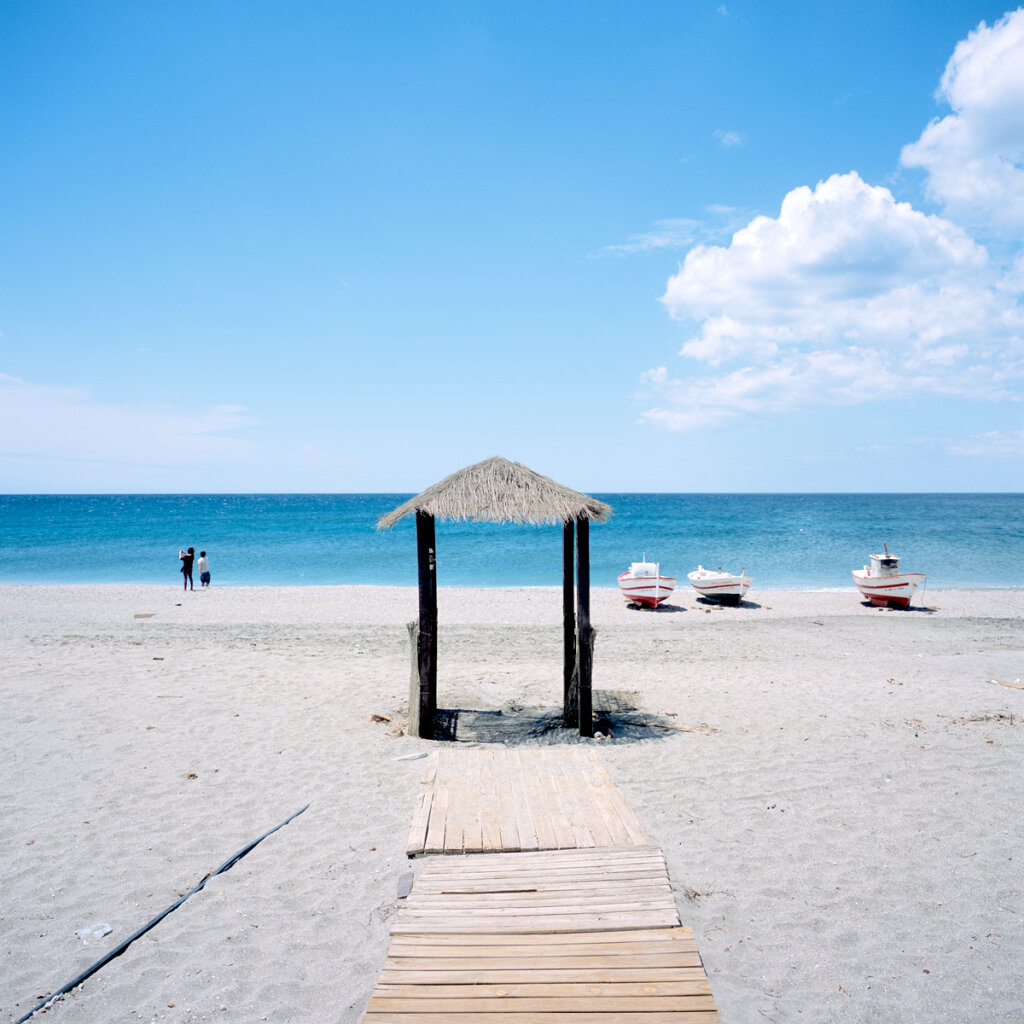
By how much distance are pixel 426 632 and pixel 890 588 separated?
16157 millimetres

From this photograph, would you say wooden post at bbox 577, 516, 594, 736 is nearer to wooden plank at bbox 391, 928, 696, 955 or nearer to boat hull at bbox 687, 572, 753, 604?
wooden plank at bbox 391, 928, 696, 955

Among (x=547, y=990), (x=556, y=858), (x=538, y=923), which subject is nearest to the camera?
(x=547, y=990)

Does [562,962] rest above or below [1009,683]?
above

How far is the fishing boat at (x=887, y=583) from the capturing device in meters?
18.8

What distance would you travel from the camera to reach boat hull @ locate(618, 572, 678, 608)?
18516mm

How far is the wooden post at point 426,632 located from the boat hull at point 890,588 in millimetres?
15934

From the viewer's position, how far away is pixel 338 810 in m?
5.45

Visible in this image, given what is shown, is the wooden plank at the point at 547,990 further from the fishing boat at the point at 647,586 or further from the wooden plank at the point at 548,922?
the fishing boat at the point at 647,586

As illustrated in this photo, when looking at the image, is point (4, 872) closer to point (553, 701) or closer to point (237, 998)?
point (237, 998)

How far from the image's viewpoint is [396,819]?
5250mm

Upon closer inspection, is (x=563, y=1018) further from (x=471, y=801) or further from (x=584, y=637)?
(x=584, y=637)

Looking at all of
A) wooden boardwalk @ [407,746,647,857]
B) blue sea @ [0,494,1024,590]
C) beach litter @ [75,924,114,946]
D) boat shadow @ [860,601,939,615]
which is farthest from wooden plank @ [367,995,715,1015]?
blue sea @ [0,494,1024,590]

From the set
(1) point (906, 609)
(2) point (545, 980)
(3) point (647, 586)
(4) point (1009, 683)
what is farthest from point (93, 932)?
(1) point (906, 609)

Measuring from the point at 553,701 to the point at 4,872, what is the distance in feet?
19.7
